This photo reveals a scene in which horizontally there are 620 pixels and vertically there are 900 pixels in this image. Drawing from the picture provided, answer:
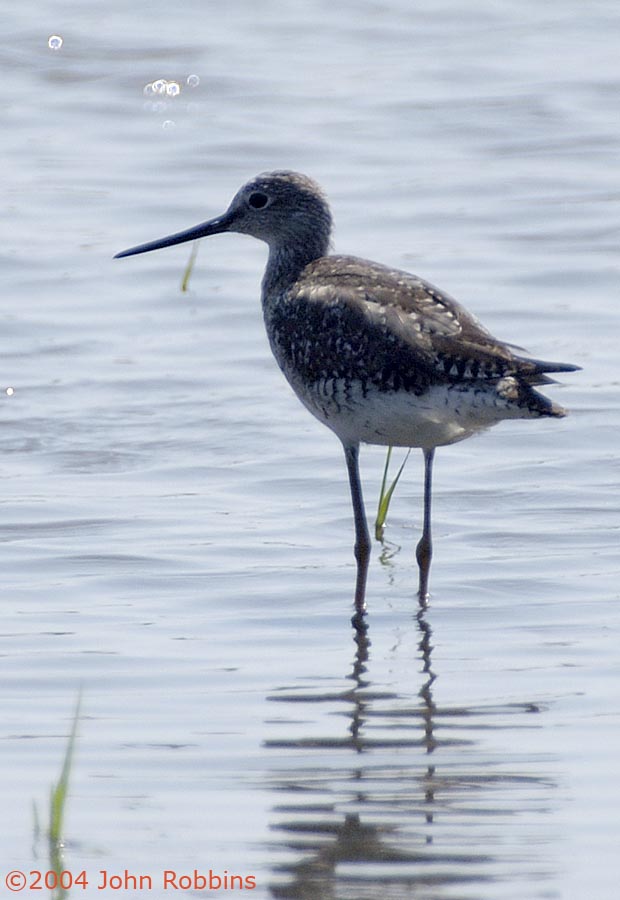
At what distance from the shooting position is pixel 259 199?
26.2 ft

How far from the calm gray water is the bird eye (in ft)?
4.43

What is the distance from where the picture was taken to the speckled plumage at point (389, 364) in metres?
6.58

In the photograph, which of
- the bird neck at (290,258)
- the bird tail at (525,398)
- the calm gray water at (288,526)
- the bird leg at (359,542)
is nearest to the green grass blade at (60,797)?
the calm gray water at (288,526)

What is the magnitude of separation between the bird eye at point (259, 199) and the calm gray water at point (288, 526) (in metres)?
1.35

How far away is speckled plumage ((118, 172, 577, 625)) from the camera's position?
658 centimetres

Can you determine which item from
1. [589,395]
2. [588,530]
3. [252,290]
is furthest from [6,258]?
[588,530]

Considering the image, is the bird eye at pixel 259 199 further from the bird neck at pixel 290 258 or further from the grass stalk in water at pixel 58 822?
the grass stalk in water at pixel 58 822

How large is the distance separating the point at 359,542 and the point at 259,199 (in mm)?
1730

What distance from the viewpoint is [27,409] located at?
984cm

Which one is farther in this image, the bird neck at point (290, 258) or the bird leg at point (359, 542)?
the bird neck at point (290, 258)

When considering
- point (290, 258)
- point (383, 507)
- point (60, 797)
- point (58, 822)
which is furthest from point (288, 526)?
point (60, 797)

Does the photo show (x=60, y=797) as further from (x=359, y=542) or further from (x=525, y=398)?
(x=359, y=542)

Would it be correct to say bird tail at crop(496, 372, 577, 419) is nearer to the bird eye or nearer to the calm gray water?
the calm gray water

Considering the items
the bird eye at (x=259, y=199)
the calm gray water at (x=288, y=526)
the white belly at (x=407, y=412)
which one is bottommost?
the calm gray water at (x=288, y=526)
